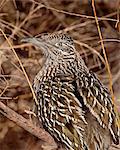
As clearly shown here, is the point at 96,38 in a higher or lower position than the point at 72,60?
lower

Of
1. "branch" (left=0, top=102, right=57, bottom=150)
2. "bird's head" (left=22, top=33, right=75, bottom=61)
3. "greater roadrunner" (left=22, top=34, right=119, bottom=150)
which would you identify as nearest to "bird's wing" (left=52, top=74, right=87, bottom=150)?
"greater roadrunner" (left=22, top=34, right=119, bottom=150)

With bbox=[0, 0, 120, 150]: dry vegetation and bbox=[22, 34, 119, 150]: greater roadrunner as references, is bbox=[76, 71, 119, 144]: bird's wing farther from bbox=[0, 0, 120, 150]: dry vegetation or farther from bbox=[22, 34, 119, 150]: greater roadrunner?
bbox=[0, 0, 120, 150]: dry vegetation

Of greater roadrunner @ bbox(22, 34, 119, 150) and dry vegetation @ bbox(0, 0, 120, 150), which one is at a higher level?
greater roadrunner @ bbox(22, 34, 119, 150)

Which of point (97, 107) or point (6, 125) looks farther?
point (6, 125)

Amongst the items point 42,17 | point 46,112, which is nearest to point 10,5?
point 42,17

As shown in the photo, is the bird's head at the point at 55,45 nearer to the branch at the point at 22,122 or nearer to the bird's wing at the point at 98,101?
the bird's wing at the point at 98,101

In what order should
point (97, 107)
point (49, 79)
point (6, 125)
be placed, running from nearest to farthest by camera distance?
point (97, 107) → point (49, 79) → point (6, 125)

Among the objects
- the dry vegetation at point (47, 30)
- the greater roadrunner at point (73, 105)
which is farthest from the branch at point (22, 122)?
the dry vegetation at point (47, 30)

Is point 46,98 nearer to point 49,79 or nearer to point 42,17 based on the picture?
point 49,79

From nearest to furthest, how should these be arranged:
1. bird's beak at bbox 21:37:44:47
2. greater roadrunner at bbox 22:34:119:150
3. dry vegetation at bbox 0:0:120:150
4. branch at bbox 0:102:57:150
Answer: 1. branch at bbox 0:102:57:150
2. greater roadrunner at bbox 22:34:119:150
3. bird's beak at bbox 21:37:44:47
4. dry vegetation at bbox 0:0:120:150
